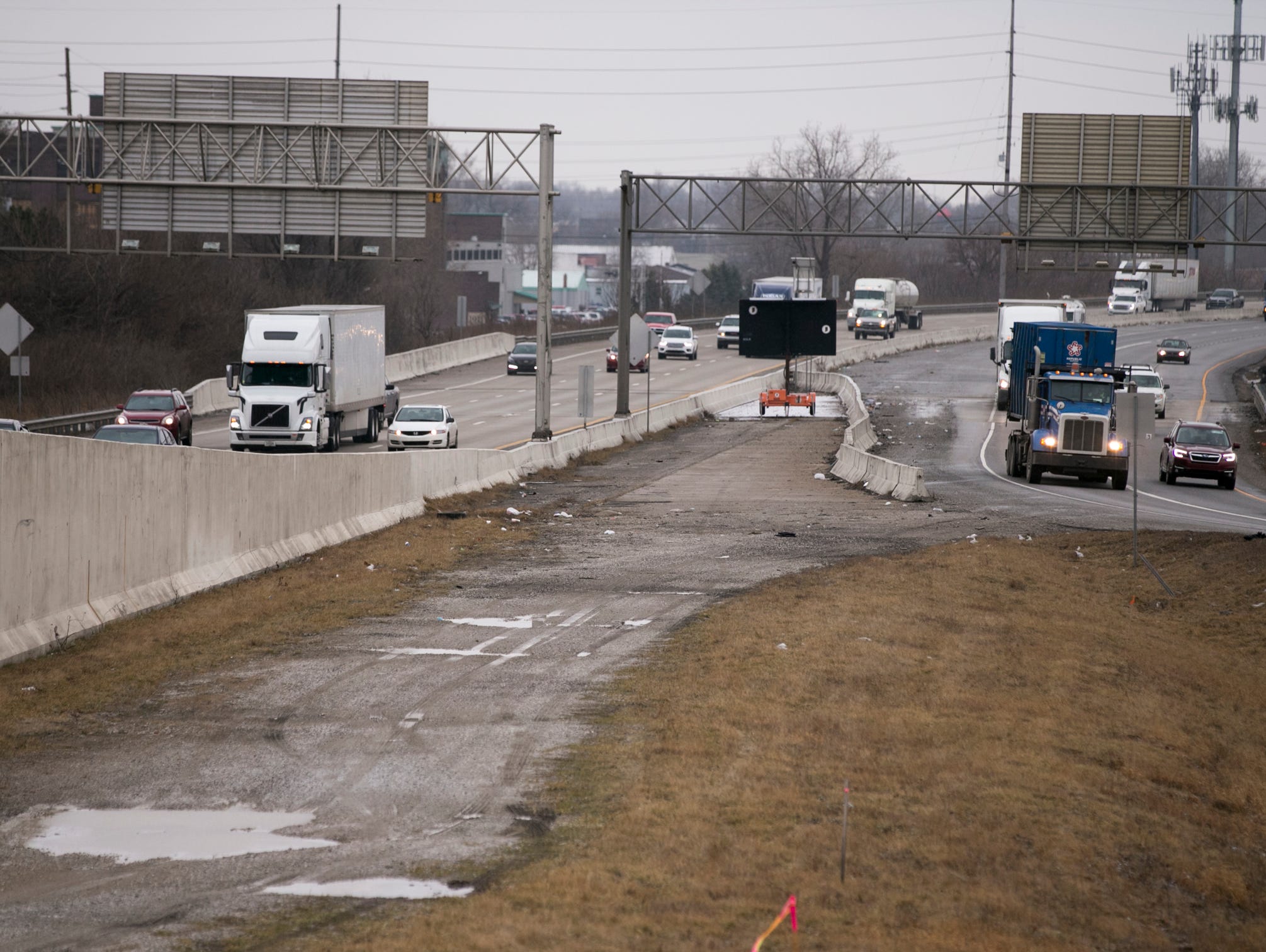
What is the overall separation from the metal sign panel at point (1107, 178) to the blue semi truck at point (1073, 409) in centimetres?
496

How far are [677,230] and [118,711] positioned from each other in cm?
2955

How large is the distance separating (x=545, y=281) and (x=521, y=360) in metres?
34.7

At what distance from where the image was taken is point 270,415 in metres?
39.1

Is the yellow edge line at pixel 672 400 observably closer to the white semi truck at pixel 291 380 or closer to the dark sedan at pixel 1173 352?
the white semi truck at pixel 291 380

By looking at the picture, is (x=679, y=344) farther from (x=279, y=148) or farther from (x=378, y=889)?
(x=378, y=889)

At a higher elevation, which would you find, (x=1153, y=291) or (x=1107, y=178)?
(x=1153, y=291)

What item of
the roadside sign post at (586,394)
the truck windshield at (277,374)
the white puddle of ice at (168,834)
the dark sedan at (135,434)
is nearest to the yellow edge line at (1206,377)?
the roadside sign post at (586,394)

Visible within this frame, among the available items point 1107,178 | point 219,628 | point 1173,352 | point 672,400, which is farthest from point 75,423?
point 1173,352

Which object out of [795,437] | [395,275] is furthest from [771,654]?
[395,275]

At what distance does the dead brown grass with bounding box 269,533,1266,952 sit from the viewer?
8031 mm

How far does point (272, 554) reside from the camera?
67.5ft

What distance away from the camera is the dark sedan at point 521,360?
235ft

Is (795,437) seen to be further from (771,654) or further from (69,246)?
(771,654)

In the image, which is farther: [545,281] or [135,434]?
[545,281]
